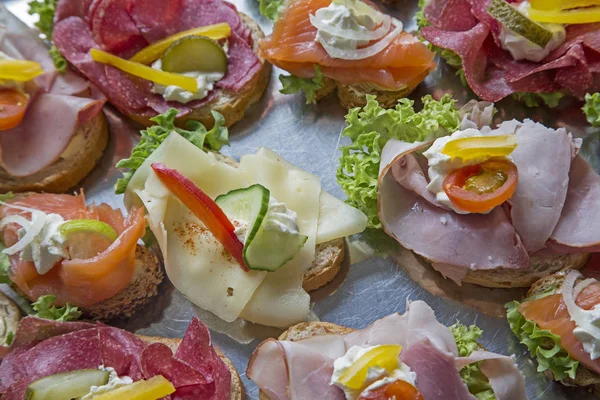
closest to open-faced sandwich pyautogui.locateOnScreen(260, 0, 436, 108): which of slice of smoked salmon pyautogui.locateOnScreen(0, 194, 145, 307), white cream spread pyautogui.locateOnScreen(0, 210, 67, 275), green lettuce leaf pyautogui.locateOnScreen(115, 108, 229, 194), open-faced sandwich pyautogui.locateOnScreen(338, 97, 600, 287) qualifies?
open-faced sandwich pyautogui.locateOnScreen(338, 97, 600, 287)

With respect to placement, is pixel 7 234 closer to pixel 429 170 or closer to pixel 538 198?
pixel 429 170

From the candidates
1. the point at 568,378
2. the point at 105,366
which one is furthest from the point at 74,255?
the point at 568,378

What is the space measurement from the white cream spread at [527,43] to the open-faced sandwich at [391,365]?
5.09 ft

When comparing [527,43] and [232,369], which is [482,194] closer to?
[527,43]

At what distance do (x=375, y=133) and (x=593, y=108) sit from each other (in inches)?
46.1

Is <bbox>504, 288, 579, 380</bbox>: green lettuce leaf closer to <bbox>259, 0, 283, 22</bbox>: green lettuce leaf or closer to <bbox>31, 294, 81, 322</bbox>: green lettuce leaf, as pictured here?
<bbox>31, 294, 81, 322</bbox>: green lettuce leaf

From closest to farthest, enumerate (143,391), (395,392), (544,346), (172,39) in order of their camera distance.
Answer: (395,392) < (143,391) < (544,346) < (172,39)

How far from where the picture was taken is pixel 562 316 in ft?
9.04

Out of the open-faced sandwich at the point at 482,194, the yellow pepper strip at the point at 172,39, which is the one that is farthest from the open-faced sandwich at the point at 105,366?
the yellow pepper strip at the point at 172,39

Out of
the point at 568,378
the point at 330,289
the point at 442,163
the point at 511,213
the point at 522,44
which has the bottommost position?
the point at 568,378

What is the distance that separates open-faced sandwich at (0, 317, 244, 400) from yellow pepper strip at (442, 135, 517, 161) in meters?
1.37

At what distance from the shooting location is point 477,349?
2816mm

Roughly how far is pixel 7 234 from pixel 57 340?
60cm

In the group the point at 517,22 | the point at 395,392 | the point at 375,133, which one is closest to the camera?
the point at 395,392
